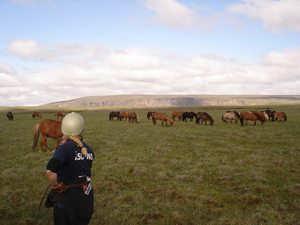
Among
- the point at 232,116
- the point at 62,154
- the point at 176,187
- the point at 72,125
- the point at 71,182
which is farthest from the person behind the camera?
the point at 232,116

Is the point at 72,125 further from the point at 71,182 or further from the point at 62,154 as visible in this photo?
the point at 71,182

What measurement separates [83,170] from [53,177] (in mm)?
439

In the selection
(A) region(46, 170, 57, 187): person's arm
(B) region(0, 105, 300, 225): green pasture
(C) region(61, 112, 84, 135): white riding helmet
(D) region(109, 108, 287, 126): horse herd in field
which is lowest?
(B) region(0, 105, 300, 225): green pasture

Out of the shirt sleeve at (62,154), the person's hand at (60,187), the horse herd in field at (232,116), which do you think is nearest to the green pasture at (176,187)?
the person's hand at (60,187)

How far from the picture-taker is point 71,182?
322cm

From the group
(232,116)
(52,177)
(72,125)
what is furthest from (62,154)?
(232,116)

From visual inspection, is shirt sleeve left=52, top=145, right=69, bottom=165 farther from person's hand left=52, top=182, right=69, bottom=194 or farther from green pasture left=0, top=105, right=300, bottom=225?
green pasture left=0, top=105, right=300, bottom=225

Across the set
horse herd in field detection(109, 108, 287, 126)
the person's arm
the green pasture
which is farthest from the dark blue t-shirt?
horse herd in field detection(109, 108, 287, 126)

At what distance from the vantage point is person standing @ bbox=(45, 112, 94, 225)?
3164 mm

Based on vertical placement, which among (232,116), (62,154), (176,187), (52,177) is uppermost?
(62,154)

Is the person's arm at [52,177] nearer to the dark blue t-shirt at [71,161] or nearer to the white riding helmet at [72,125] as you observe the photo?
the dark blue t-shirt at [71,161]

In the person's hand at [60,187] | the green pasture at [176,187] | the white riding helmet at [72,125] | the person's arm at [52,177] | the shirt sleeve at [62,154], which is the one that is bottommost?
the green pasture at [176,187]

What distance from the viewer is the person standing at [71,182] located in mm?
3164

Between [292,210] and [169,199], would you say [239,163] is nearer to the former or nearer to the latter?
[292,210]
